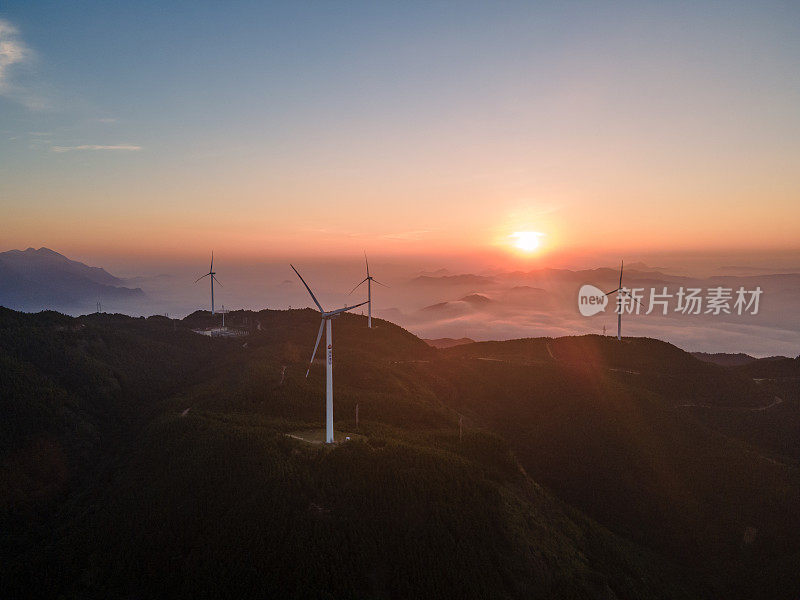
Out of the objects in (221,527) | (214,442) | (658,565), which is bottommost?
(658,565)

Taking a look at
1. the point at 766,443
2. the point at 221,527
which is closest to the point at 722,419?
the point at 766,443

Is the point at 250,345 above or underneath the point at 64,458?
above

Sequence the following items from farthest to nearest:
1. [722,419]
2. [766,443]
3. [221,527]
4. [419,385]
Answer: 1. [419,385]
2. [722,419]
3. [766,443]
4. [221,527]

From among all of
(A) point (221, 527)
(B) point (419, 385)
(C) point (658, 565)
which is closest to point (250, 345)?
(B) point (419, 385)

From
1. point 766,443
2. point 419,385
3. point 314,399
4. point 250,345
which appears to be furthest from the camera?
point 250,345

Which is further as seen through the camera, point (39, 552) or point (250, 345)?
point (250, 345)

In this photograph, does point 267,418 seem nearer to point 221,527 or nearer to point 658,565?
point 221,527
